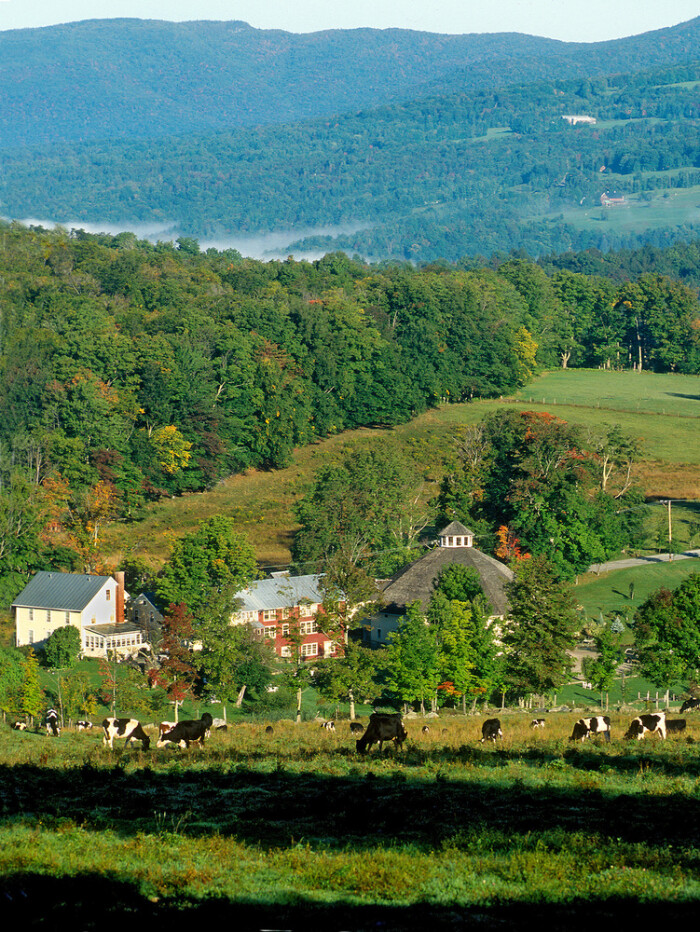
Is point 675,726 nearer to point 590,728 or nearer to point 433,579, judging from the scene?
point 590,728

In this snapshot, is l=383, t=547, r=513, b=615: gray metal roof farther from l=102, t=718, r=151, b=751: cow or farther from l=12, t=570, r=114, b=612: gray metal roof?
l=102, t=718, r=151, b=751: cow

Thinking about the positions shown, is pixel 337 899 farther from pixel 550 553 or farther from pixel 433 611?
pixel 550 553

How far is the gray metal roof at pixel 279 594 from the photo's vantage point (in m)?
70.4

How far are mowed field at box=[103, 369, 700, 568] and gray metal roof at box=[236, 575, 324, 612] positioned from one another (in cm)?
366

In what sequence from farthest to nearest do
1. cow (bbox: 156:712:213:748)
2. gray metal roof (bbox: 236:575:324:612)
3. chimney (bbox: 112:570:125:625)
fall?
gray metal roof (bbox: 236:575:324:612) → chimney (bbox: 112:570:125:625) → cow (bbox: 156:712:213:748)

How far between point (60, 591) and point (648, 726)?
47.5 metres

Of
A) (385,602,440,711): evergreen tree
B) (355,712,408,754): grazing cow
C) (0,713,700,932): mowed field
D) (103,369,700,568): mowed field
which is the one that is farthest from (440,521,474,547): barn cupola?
(355,712,408,754): grazing cow

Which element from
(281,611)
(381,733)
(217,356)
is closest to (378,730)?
(381,733)

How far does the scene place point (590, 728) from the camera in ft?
95.8

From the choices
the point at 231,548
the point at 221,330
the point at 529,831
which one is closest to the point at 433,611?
the point at 231,548

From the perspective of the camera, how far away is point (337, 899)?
1477 cm

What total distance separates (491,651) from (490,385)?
86912 millimetres

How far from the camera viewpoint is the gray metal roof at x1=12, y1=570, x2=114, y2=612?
2738 inches

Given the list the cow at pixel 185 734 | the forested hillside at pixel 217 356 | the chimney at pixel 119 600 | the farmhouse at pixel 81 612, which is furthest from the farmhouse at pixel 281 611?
the cow at pixel 185 734
